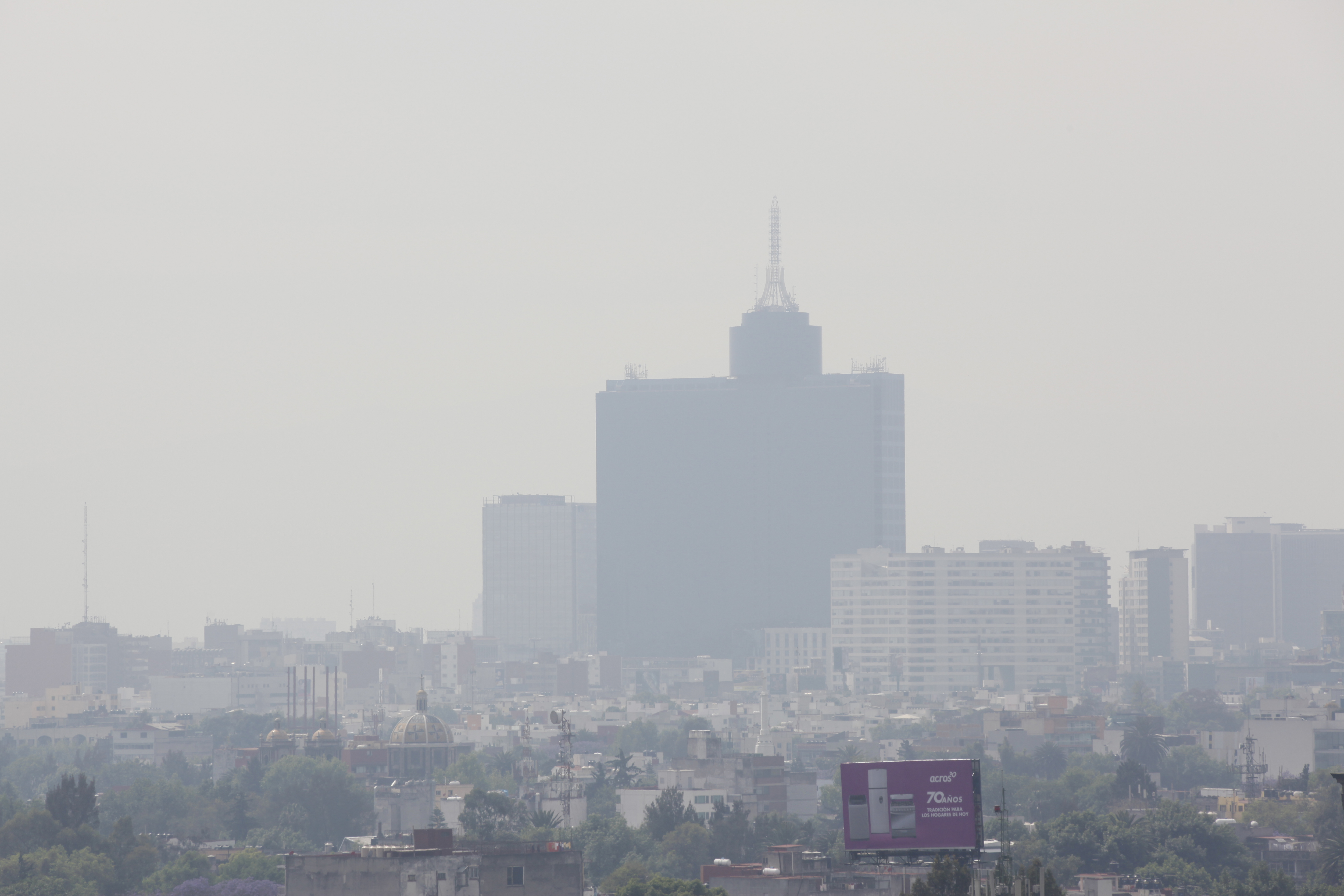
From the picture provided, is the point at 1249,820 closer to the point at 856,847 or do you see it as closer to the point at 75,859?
the point at 75,859

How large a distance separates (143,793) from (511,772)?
1302 inches

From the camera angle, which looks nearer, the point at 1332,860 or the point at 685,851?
the point at 1332,860

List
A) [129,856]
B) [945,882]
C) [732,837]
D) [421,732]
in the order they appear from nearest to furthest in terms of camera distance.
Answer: [945,882], [129,856], [732,837], [421,732]

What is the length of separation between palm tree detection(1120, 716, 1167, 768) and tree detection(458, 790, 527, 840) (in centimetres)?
4774

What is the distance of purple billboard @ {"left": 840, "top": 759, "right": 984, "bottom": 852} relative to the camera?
62031 mm

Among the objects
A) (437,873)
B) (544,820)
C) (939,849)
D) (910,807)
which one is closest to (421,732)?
(544,820)

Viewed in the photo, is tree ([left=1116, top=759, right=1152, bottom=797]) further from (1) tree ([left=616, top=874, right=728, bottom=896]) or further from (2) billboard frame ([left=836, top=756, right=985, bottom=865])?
(2) billboard frame ([left=836, top=756, right=985, bottom=865])

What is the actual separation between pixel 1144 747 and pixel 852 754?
23.5 metres

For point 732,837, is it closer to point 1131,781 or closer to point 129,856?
point 129,856

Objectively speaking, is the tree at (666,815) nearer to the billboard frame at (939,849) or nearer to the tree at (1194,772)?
the tree at (1194,772)

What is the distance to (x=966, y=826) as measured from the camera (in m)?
62.2

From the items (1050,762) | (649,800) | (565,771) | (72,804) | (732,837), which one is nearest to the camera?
(72,804)

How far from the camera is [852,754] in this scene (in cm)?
18375

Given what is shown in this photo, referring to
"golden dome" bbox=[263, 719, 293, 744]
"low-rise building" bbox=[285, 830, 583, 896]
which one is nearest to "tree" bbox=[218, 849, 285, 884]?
"low-rise building" bbox=[285, 830, 583, 896]
